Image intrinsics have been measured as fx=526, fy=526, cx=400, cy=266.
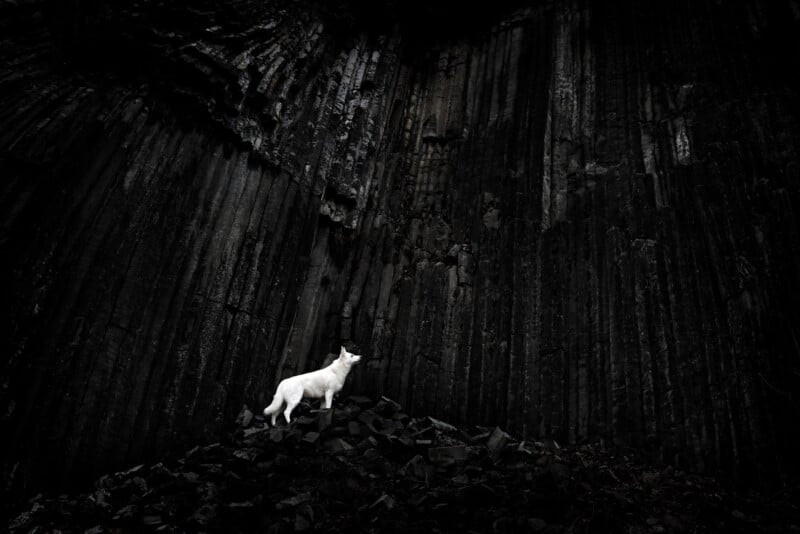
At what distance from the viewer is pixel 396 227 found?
32.3 feet

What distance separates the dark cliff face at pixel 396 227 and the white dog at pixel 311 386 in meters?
0.67

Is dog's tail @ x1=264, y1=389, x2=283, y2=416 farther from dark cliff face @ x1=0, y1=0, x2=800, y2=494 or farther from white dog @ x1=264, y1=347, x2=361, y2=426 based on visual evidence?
dark cliff face @ x1=0, y1=0, x2=800, y2=494

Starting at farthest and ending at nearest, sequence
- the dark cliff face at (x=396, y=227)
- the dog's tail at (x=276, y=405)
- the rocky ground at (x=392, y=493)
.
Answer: the dog's tail at (x=276, y=405)
the dark cliff face at (x=396, y=227)
the rocky ground at (x=392, y=493)

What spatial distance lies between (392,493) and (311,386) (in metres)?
2.33

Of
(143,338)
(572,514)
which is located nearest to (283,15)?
(143,338)

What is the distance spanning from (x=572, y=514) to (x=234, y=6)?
8.13m

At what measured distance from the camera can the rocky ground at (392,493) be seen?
4797mm

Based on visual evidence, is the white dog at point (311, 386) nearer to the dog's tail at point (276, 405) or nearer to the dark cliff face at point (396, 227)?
the dog's tail at point (276, 405)

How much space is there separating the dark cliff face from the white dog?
2.18 feet

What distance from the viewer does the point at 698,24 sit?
8.78 m

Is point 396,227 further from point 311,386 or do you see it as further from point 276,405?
point 276,405

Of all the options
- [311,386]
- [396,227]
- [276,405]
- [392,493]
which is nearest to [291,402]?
[276,405]

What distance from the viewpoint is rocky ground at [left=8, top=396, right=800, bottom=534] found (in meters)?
4.80

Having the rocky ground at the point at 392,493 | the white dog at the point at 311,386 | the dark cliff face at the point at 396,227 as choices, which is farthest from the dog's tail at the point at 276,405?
the dark cliff face at the point at 396,227
